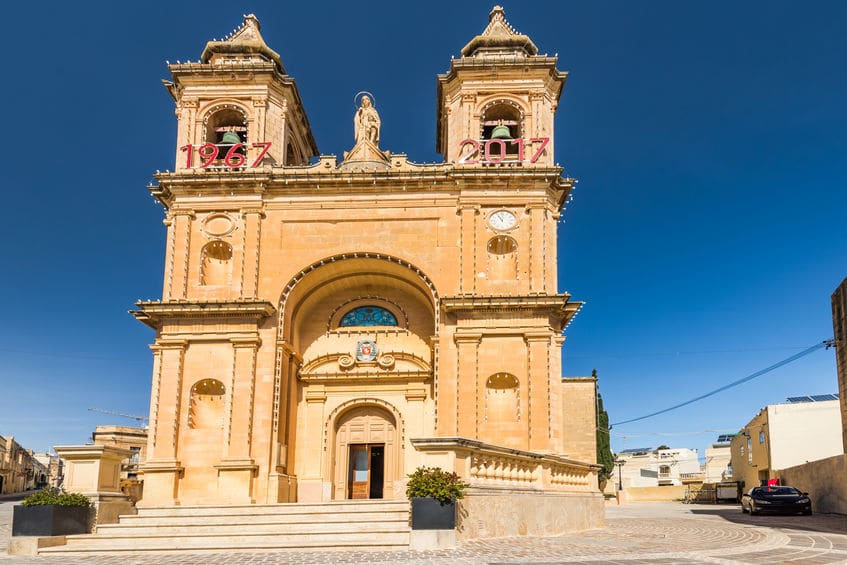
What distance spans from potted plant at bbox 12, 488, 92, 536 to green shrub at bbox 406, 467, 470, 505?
7.37 m

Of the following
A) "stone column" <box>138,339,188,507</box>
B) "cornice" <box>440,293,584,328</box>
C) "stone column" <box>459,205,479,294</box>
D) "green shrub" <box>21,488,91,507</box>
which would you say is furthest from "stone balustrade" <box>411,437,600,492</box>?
"stone column" <box>138,339,188,507</box>

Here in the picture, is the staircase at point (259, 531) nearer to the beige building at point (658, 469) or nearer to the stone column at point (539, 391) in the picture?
the stone column at point (539, 391)

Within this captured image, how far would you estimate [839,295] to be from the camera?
2430cm

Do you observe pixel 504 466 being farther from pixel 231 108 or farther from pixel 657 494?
pixel 657 494

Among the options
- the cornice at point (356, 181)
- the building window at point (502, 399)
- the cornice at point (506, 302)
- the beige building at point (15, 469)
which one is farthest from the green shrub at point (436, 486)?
the beige building at point (15, 469)

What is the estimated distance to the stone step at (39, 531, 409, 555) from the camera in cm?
1538

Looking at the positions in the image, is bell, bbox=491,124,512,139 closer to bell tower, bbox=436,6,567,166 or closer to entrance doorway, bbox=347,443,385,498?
bell tower, bbox=436,6,567,166

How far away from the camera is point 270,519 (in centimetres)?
1759

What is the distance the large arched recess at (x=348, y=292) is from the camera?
26.0m

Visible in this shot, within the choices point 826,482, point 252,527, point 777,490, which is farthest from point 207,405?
point 826,482

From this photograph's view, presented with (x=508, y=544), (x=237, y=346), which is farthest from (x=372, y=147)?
(x=508, y=544)

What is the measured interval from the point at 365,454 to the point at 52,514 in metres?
12.3

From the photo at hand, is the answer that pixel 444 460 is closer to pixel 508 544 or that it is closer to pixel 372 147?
pixel 508 544

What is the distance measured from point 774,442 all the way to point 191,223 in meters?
34.6
